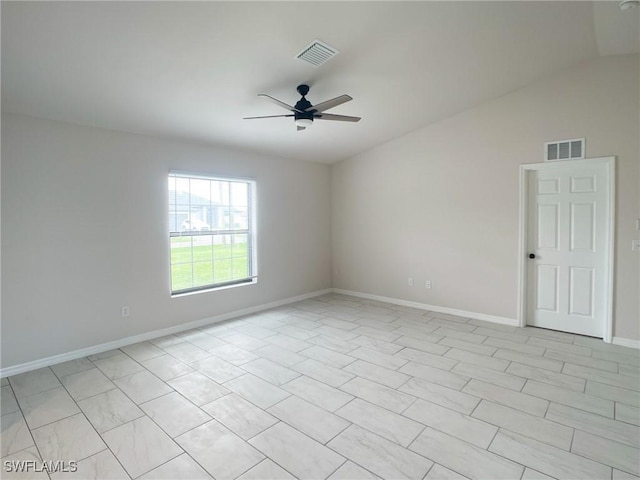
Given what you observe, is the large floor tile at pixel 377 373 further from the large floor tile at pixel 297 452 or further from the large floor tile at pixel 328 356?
the large floor tile at pixel 297 452

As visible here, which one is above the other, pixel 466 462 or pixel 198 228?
pixel 198 228

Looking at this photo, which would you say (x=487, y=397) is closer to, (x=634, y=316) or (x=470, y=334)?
(x=470, y=334)

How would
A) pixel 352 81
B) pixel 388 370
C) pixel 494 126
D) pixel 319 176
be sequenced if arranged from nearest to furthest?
pixel 388 370 → pixel 352 81 → pixel 494 126 → pixel 319 176

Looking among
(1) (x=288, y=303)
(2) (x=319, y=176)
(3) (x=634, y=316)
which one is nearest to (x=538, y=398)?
(3) (x=634, y=316)

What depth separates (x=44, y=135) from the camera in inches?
131

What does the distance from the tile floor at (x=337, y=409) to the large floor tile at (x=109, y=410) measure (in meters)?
0.01

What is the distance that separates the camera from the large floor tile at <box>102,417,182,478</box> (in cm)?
202

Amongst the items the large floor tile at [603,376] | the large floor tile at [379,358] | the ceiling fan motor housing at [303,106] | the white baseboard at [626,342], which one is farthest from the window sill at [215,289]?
the white baseboard at [626,342]

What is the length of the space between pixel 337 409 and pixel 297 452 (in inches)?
21.7

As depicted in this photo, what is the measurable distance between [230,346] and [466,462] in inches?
107

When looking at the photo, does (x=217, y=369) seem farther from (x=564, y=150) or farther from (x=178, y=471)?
(x=564, y=150)

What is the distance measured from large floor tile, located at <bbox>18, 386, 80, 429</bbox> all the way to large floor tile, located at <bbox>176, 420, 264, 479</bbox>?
110 cm

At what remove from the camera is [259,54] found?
2.87 meters

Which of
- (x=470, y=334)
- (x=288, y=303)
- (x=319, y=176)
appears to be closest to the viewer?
(x=470, y=334)
